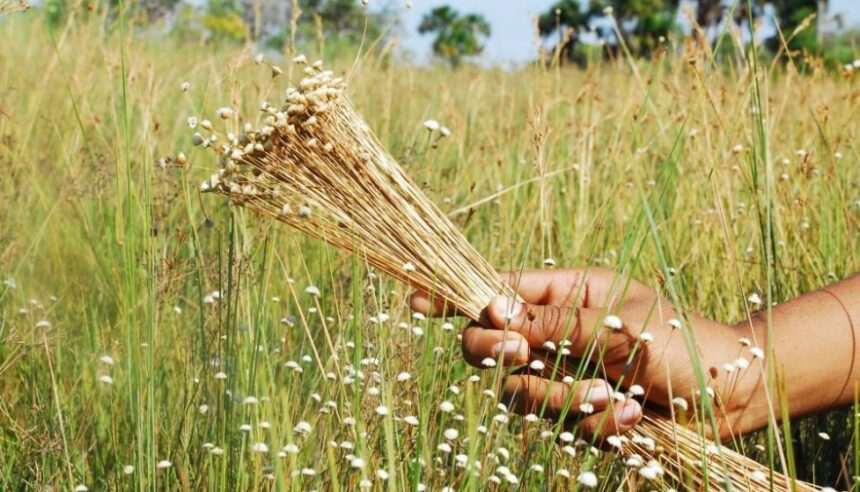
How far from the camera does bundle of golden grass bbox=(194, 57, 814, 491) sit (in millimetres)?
1510

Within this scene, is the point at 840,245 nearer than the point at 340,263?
No

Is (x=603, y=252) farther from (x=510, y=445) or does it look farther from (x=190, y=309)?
(x=190, y=309)

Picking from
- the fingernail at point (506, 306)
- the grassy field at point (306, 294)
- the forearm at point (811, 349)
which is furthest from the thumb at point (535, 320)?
the forearm at point (811, 349)

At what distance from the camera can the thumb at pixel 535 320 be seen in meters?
1.52

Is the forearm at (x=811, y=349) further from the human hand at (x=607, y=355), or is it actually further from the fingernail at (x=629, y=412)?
the fingernail at (x=629, y=412)

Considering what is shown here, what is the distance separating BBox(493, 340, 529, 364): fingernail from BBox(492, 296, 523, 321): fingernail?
0.06 m

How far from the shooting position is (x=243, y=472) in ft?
4.91

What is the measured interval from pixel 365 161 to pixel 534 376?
490mm

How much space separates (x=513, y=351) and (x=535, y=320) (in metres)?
0.07

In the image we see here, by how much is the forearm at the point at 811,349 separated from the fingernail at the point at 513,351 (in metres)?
0.41

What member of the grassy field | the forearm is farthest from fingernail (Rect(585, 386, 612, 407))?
the forearm

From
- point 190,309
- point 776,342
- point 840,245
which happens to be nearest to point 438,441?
point 776,342

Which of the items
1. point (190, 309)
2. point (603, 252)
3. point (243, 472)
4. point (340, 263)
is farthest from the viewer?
point (603, 252)

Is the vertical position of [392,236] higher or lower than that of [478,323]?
higher
